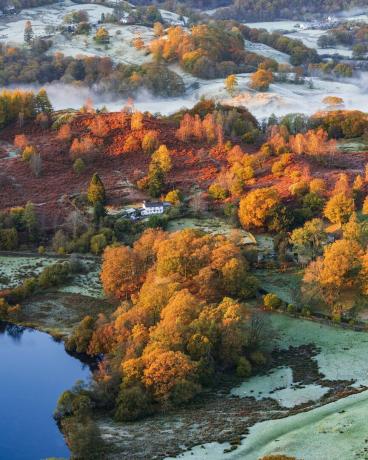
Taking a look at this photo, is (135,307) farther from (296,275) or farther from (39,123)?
(39,123)

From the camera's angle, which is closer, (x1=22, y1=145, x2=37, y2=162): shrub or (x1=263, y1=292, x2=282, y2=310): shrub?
(x1=263, y1=292, x2=282, y2=310): shrub

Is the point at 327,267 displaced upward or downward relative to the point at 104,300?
upward

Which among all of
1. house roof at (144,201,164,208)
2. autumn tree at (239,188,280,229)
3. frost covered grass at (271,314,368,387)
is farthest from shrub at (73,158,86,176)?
frost covered grass at (271,314,368,387)

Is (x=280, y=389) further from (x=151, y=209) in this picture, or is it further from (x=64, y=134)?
(x=64, y=134)

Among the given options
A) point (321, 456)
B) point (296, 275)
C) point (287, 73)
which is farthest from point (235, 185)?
point (287, 73)

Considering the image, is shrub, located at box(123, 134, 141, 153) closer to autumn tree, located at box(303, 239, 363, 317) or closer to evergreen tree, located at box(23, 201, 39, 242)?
evergreen tree, located at box(23, 201, 39, 242)

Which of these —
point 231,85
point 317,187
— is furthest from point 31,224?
point 231,85

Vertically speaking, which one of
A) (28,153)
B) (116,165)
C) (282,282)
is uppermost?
(28,153)

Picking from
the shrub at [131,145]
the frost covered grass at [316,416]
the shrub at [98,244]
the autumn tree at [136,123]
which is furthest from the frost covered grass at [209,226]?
the autumn tree at [136,123]

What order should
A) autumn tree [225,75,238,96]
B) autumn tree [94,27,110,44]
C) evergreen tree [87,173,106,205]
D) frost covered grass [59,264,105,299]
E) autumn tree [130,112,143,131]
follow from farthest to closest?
autumn tree [94,27,110,44] → autumn tree [225,75,238,96] → autumn tree [130,112,143,131] → evergreen tree [87,173,106,205] → frost covered grass [59,264,105,299]

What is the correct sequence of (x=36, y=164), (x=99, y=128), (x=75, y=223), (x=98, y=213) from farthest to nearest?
(x=99, y=128)
(x=36, y=164)
(x=98, y=213)
(x=75, y=223)

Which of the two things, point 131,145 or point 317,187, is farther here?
Result: point 131,145
